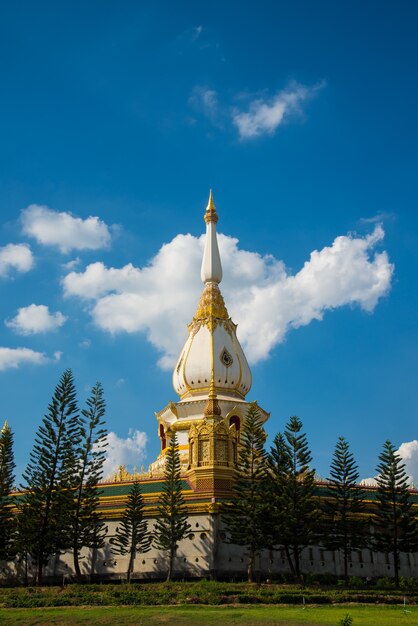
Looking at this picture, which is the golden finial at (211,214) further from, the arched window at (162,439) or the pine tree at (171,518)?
the pine tree at (171,518)

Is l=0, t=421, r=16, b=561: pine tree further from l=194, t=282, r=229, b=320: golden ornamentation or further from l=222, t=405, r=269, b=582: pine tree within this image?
l=194, t=282, r=229, b=320: golden ornamentation

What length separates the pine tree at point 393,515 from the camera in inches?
1487

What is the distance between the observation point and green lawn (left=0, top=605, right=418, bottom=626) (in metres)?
23.1

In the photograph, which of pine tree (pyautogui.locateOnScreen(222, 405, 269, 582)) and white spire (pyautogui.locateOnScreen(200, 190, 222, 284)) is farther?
white spire (pyautogui.locateOnScreen(200, 190, 222, 284))

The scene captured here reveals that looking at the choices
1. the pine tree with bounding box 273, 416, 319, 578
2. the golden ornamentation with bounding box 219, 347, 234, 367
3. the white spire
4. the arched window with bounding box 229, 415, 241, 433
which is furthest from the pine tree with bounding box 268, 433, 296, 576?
the white spire

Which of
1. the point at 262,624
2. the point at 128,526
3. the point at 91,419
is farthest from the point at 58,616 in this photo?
the point at 91,419

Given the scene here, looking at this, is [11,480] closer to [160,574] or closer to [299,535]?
[160,574]

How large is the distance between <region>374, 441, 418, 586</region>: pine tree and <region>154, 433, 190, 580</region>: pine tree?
33.8 ft

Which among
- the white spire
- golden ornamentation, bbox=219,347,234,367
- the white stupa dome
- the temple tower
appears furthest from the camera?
the white spire

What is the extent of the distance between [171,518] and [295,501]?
6.31 meters

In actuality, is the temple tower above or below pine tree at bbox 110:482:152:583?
above

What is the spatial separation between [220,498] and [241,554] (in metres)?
3.02

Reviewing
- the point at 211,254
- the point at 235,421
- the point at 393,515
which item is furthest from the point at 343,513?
the point at 211,254

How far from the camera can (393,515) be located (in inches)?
1511
